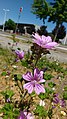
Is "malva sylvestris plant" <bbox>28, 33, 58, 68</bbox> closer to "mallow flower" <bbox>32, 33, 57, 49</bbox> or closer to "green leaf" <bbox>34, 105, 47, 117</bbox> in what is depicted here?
"mallow flower" <bbox>32, 33, 57, 49</bbox>

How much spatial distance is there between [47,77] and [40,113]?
2466 mm

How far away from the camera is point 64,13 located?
40688 millimetres

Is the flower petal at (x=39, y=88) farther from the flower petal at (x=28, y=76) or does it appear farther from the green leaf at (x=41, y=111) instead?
the green leaf at (x=41, y=111)

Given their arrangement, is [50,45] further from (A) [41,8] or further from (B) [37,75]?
(A) [41,8]

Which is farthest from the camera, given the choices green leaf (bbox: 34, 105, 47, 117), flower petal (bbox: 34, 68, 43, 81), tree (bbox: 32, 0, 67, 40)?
tree (bbox: 32, 0, 67, 40)

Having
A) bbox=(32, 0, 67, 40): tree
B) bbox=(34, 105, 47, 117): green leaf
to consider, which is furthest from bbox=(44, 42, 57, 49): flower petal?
bbox=(32, 0, 67, 40): tree

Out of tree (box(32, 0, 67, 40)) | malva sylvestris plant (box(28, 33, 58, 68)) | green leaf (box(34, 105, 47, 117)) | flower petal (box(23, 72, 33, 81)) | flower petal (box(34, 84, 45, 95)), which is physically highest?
malva sylvestris plant (box(28, 33, 58, 68))

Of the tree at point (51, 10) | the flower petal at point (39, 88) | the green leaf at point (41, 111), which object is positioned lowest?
the tree at point (51, 10)

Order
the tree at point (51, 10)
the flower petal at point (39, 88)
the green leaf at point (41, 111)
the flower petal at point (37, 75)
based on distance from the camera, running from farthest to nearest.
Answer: the tree at point (51, 10) < the green leaf at point (41, 111) < the flower petal at point (37, 75) < the flower petal at point (39, 88)

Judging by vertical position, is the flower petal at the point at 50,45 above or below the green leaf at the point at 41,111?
above

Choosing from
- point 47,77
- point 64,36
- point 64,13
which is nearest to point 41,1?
Result: point 64,13

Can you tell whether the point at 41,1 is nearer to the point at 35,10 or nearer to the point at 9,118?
the point at 35,10

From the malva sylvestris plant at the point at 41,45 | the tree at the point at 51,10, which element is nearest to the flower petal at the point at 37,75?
the malva sylvestris plant at the point at 41,45

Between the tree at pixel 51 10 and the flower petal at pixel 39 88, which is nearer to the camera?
the flower petal at pixel 39 88
